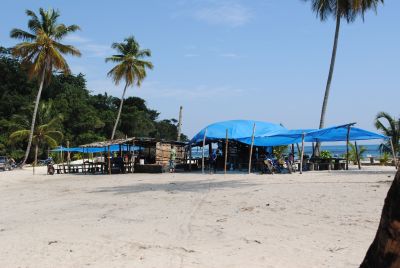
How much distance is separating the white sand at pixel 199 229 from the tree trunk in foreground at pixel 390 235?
321 centimetres

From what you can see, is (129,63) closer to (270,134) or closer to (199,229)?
(270,134)

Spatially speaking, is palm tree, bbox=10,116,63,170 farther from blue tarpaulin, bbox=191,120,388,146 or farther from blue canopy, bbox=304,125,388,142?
blue canopy, bbox=304,125,388,142

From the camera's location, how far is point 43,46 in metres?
33.1

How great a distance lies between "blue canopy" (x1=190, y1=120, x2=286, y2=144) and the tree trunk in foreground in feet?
70.3

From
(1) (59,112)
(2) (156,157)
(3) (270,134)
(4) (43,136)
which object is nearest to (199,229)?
(3) (270,134)

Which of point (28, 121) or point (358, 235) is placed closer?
point (358, 235)

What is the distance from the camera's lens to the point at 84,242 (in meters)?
7.22

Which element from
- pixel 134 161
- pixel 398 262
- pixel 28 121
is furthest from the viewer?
pixel 28 121

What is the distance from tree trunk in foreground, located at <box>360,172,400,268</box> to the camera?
2.48m

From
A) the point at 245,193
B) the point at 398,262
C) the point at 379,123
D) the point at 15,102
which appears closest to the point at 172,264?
the point at 398,262

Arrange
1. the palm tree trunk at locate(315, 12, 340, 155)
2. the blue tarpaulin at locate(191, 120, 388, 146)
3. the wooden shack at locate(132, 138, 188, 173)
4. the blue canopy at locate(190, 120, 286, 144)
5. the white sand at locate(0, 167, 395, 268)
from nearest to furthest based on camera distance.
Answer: the white sand at locate(0, 167, 395, 268), the blue tarpaulin at locate(191, 120, 388, 146), the blue canopy at locate(190, 120, 286, 144), the wooden shack at locate(132, 138, 188, 173), the palm tree trunk at locate(315, 12, 340, 155)

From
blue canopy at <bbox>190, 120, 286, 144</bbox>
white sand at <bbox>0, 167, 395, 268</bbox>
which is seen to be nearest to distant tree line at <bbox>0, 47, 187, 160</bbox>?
blue canopy at <bbox>190, 120, 286, 144</bbox>

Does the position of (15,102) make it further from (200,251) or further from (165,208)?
(200,251)

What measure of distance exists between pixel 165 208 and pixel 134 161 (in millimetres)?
17432
